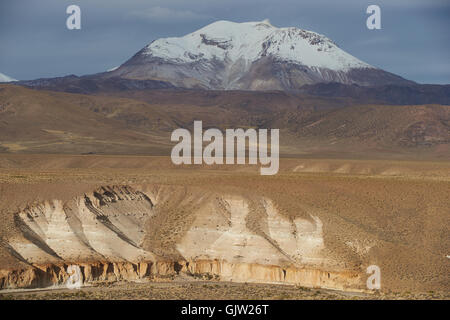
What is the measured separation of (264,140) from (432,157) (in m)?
37.6

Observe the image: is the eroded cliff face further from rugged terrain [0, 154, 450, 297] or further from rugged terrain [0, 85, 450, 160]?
rugged terrain [0, 85, 450, 160]

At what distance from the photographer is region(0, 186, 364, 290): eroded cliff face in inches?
1752

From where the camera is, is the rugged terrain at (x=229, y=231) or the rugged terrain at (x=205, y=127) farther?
the rugged terrain at (x=205, y=127)

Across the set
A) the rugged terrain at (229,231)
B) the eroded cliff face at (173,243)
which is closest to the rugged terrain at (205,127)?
the rugged terrain at (229,231)

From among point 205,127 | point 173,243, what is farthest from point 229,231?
point 205,127

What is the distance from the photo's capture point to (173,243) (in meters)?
49.2

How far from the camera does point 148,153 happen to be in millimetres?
121375

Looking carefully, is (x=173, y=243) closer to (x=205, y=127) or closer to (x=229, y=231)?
(x=229, y=231)

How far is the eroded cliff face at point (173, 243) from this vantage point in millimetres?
44500

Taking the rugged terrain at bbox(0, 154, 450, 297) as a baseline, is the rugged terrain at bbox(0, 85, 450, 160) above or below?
above

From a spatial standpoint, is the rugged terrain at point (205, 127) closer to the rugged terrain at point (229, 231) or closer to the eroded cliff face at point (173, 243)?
the rugged terrain at point (229, 231)

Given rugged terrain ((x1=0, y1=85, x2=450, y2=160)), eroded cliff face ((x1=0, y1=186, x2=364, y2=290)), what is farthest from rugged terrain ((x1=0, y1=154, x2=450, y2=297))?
rugged terrain ((x1=0, y1=85, x2=450, y2=160))
